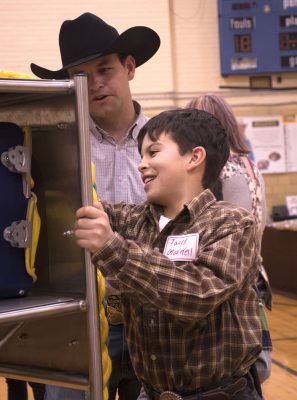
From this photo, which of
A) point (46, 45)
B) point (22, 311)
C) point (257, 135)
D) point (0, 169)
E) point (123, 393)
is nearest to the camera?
point (22, 311)

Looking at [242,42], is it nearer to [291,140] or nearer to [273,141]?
[273,141]

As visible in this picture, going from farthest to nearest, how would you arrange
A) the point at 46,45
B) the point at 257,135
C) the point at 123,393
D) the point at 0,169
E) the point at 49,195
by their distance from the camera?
the point at 257,135, the point at 46,45, the point at 123,393, the point at 49,195, the point at 0,169

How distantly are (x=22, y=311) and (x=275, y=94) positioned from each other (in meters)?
7.58

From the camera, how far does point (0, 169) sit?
1.30 meters

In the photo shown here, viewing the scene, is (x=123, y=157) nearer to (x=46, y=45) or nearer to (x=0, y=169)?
(x=0, y=169)

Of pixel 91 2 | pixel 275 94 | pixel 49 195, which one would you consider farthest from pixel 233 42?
pixel 49 195

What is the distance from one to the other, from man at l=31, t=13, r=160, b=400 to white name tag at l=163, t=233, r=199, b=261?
1.59ft

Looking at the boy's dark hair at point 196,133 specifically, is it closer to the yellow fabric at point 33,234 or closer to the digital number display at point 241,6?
the yellow fabric at point 33,234

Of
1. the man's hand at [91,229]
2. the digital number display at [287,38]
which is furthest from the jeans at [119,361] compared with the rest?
the digital number display at [287,38]

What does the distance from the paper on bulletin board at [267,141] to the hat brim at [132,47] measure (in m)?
6.22

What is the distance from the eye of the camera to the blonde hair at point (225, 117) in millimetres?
2867

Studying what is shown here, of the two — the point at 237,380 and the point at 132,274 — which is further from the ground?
the point at 132,274

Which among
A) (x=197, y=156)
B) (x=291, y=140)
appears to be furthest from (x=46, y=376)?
(x=291, y=140)

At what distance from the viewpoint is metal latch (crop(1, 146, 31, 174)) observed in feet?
4.26
